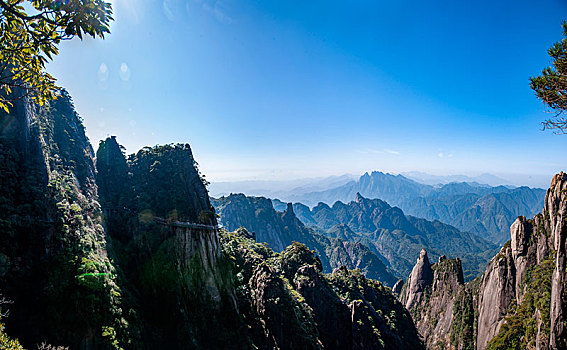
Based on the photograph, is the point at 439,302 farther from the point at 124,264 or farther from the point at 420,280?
the point at 124,264

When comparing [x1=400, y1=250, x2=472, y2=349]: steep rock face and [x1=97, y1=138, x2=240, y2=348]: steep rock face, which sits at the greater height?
[x1=97, y1=138, x2=240, y2=348]: steep rock face

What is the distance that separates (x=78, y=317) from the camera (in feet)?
53.7

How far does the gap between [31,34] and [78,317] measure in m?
18.8

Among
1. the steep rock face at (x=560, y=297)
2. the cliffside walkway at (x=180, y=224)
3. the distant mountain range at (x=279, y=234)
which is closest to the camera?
the cliffside walkway at (x=180, y=224)

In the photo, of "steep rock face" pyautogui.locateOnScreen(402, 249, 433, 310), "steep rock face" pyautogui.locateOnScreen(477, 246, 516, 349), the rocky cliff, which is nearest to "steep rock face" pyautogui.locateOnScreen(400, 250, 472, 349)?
"steep rock face" pyautogui.locateOnScreen(402, 249, 433, 310)

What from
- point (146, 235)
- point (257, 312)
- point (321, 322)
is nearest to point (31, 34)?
point (146, 235)

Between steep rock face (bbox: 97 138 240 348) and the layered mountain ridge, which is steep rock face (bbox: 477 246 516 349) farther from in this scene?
steep rock face (bbox: 97 138 240 348)

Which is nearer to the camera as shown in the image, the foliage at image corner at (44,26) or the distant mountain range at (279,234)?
the foliage at image corner at (44,26)

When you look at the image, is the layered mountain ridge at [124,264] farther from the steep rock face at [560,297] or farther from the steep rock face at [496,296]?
the steep rock face at [560,297]

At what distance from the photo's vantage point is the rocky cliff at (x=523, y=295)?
98.5 ft

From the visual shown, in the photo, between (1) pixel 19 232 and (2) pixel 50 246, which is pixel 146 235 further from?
(1) pixel 19 232

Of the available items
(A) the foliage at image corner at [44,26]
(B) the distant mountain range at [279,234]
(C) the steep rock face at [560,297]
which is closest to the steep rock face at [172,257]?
(A) the foliage at image corner at [44,26]

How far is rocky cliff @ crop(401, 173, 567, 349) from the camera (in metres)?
30.0

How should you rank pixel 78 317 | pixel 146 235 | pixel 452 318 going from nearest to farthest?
pixel 78 317
pixel 146 235
pixel 452 318
